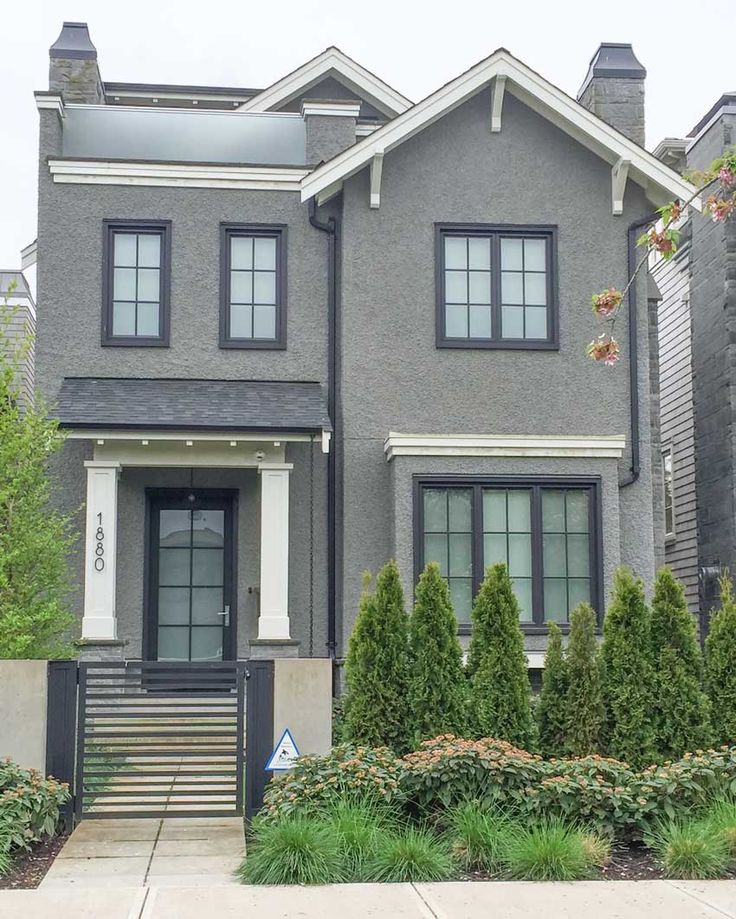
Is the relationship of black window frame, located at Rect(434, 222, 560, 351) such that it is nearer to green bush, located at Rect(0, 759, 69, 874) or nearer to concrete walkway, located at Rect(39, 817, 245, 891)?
concrete walkway, located at Rect(39, 817, 245, 891)

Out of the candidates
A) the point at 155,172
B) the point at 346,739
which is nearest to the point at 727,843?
the point at 346,739

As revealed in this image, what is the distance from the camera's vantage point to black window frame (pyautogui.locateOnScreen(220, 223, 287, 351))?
1366 centimetres

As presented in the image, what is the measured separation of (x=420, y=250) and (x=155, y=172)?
3152mm

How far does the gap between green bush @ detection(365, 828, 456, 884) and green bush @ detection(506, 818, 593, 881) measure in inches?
15.8

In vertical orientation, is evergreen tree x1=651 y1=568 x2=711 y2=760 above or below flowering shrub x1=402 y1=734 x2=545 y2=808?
above

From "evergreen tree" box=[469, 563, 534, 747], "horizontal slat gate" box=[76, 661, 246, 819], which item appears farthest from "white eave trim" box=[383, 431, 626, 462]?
"horizontal slat gate" box=[76, 661, 246, 819]

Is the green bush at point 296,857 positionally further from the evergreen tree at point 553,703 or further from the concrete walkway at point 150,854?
the evergreen tree at point 553,703

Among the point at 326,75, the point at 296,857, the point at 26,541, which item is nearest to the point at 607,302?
the point at 296,857

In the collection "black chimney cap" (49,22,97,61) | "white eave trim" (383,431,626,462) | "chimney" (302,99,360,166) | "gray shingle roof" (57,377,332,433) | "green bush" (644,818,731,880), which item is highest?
"black chimney cap" (49,22,97,61)

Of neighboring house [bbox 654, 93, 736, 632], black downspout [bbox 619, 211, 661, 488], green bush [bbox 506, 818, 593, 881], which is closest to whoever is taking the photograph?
green bush [bbox 506, 818, 593, 881]

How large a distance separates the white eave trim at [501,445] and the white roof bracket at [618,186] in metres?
2.72

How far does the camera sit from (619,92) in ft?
48.0

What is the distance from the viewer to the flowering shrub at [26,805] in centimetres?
773

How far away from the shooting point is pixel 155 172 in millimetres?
13711
